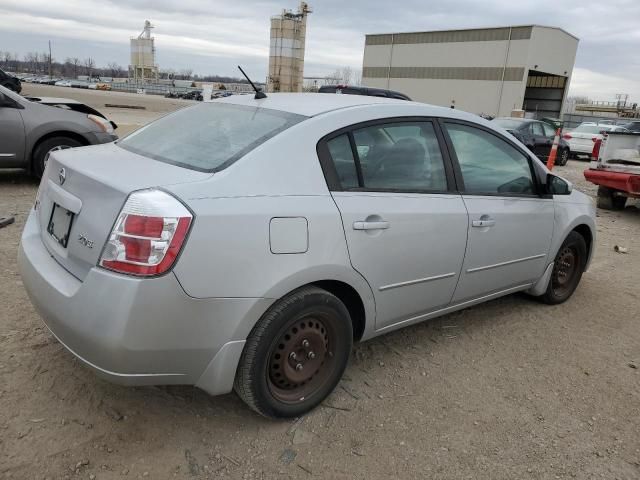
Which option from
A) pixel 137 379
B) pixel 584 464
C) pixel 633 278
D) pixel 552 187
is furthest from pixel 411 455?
pixel 633 278

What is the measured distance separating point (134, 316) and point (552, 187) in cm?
322

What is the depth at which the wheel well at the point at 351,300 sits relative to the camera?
8.92 feet

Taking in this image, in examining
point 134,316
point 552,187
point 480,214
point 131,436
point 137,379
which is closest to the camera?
point 134,316

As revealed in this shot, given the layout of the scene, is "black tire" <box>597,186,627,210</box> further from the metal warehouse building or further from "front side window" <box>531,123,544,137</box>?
the metal warehouse building

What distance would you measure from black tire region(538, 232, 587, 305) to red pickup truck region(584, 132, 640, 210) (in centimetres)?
456

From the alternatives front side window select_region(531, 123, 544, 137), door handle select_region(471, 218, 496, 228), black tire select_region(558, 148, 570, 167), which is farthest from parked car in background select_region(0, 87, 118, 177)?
black tire select_region(558, 148, 570, 167)

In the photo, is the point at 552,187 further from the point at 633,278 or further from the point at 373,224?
the point at 633,278

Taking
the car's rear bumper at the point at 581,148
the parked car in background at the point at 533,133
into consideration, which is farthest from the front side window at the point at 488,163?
the car's rear bumper at the point at 581,148

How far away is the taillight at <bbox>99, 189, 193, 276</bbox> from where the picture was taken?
2.11 meters

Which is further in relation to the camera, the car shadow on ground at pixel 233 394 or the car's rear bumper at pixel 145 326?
the car shadow on ground at pixel 233 394

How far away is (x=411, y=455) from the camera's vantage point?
8.32ft

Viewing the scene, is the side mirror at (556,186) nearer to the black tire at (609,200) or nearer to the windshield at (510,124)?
the black tire at (609,200)

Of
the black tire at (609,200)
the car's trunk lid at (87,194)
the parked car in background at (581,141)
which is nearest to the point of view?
the car's trunk lid at (87,194)

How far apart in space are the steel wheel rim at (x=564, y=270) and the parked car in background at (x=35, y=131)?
20.2 feet
